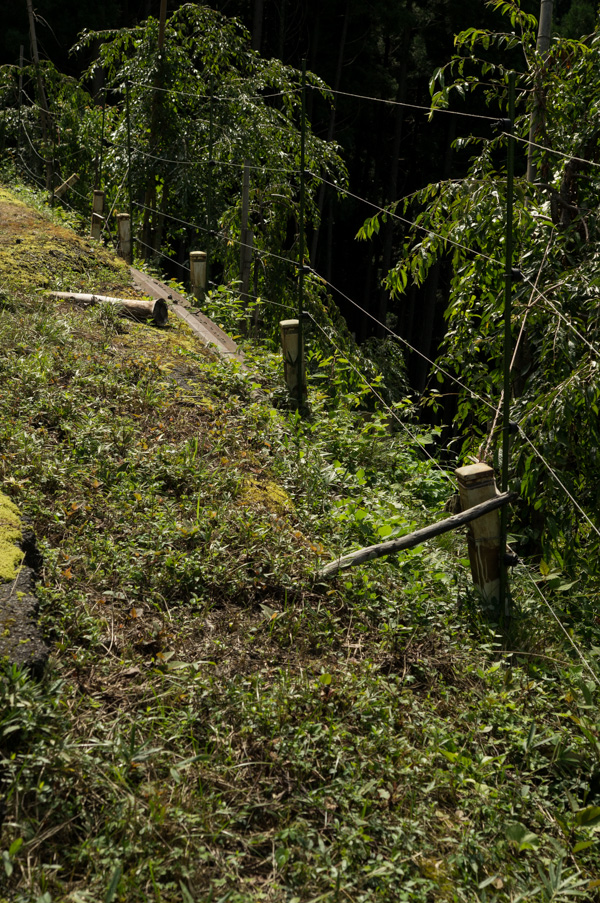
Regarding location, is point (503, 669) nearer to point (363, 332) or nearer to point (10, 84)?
point (10, 84)

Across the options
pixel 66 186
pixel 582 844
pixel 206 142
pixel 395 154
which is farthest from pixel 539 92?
pixel 395 154

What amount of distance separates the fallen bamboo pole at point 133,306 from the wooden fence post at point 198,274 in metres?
1.16

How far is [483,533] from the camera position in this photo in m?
3.23

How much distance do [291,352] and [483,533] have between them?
1904 millimetres

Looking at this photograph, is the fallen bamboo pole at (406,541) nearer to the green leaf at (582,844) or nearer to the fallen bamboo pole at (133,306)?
the green leaf at (582,844)

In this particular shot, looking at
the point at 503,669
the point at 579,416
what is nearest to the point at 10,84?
the point at 579,416

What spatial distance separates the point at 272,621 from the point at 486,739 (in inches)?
32.3

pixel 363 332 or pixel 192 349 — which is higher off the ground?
pixel 192 349

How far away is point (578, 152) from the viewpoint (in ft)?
14.4

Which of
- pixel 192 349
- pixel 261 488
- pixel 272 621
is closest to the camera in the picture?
pixel 272 621

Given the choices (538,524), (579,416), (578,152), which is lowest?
(538,524)

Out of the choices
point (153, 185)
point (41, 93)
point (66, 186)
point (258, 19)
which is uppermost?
point (258, 19)

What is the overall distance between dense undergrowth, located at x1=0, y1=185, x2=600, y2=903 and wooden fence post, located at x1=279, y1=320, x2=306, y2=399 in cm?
54

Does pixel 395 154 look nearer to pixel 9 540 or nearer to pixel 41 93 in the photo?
pixel 41 93
